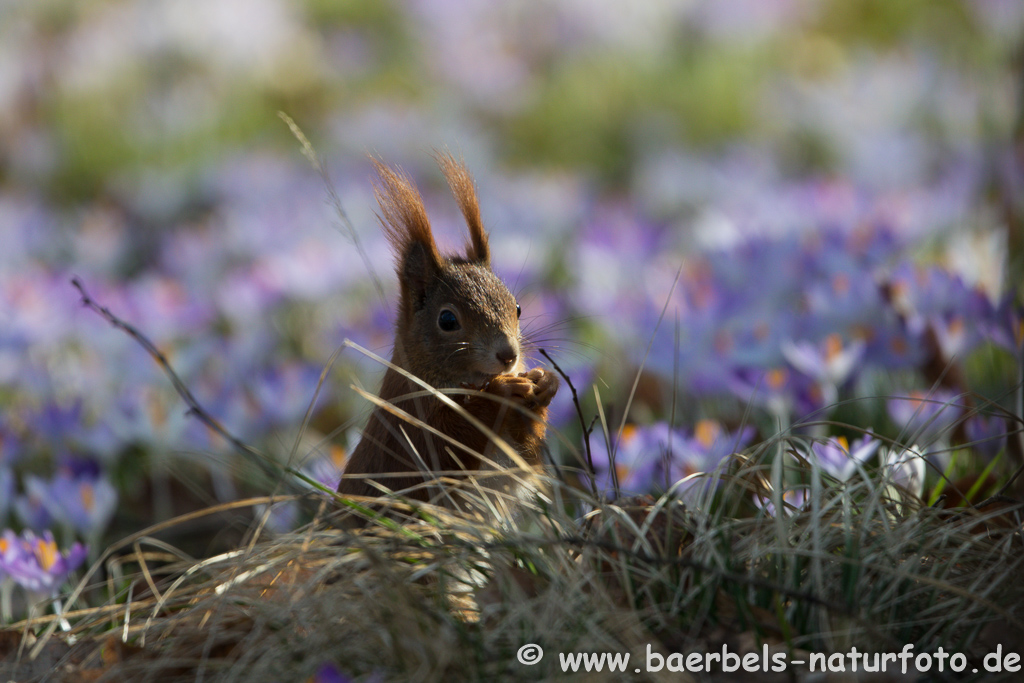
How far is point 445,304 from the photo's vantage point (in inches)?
73.5

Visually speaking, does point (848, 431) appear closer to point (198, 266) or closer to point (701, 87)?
point (198, 266)

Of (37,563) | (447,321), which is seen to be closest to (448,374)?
(447,321)

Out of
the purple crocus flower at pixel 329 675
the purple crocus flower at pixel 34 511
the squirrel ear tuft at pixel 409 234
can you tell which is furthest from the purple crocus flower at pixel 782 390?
the purple crocus flower at pixel 34 511

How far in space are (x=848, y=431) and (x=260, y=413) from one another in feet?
5.06

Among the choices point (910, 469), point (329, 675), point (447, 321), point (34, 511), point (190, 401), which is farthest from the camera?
point (34, 511)

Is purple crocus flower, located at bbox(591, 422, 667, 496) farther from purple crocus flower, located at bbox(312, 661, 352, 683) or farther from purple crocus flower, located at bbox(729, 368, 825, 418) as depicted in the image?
purple crocus flower, located at bbox(312, 661, 352, 683)

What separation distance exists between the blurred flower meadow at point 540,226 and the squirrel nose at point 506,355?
255mm

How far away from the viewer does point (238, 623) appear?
1.52 meters

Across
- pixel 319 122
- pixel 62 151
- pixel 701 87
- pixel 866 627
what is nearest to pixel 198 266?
pixel 62 151

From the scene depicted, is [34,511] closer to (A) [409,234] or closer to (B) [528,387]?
(A) [409,234]

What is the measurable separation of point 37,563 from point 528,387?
3.21 feet

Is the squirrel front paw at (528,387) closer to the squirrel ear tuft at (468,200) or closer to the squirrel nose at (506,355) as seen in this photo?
the squirrel nose at (506,355)

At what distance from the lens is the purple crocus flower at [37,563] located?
5.71 ft

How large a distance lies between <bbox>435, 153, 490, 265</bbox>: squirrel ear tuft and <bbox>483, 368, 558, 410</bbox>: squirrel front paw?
320mm
